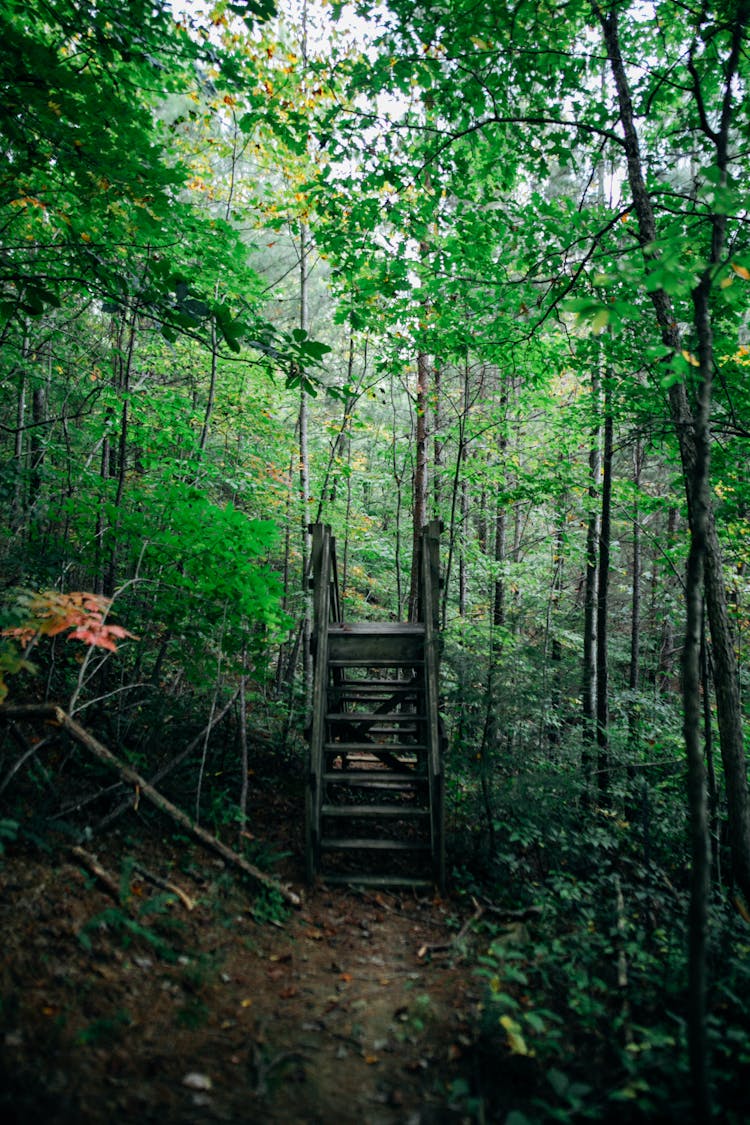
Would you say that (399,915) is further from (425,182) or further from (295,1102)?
(425,182)

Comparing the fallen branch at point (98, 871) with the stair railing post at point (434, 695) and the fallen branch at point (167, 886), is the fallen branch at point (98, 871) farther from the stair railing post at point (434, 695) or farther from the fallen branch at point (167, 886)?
the stair railing post at point (434, 695)

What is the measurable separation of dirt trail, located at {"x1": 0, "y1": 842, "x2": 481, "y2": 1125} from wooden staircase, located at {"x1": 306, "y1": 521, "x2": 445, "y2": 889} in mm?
868

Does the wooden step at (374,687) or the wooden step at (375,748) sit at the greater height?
the wooden step at (374,687)

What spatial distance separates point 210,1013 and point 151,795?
73.9 inches

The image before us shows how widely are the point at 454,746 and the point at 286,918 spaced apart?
2.93 metres

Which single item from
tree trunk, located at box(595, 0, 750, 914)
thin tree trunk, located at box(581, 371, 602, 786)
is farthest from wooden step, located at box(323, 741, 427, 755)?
thin tree trunk, located at box(581, 371, 602, 786)

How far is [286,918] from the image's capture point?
A: 4246mm

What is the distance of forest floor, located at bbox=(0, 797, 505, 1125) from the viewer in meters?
2.35

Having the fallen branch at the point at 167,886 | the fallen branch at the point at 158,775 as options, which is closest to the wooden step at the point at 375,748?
the fallen branch at the point at 158,775

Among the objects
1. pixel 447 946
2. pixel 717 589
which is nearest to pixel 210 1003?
pixel 447 946

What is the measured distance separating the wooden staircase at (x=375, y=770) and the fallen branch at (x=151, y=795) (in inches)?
18.4

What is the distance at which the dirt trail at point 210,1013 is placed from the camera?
2326mm

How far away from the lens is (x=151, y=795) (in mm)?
4434

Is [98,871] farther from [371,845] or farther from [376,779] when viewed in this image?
[376,779]
